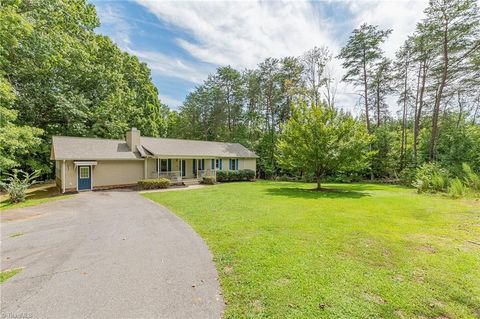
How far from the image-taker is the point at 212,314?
3027 mm

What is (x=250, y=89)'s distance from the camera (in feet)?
107

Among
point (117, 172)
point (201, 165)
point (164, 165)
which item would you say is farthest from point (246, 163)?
point (117, 172)

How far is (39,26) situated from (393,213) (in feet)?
69.0

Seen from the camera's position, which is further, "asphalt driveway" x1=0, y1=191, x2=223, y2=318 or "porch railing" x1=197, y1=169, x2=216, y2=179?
"porch railing" x1=197, y1=169, x2=216, y2=179

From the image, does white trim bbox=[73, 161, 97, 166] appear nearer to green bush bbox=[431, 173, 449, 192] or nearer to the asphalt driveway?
the asphalt driveway


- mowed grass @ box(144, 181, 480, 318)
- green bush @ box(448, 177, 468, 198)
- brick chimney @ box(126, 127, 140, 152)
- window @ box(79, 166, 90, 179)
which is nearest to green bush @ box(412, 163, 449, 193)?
green bush @ box(448, 177, 468, 198)

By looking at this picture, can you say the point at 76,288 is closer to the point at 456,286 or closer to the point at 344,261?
the point at 344,261

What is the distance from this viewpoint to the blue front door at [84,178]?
610 inches

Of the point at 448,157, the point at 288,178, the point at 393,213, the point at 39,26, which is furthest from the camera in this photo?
the point at 288,178

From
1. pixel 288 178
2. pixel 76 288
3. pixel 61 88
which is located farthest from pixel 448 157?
pixel 61 88

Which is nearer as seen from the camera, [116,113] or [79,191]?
[79,191]

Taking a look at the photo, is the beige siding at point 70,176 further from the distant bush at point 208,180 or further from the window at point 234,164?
the window at point 234,164

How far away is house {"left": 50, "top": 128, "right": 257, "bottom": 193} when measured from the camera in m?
15.3

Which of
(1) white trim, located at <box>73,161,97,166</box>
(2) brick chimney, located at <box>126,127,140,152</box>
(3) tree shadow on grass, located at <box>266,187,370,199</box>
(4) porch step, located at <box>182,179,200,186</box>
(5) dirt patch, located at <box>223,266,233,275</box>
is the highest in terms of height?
(2) brick chimney, located at <box>126,127,140,152</box>
